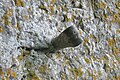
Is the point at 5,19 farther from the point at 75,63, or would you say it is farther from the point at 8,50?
the point at 75,63

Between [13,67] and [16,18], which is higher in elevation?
[16,18]

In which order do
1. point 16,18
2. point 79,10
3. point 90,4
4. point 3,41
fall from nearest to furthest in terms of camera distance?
point 3,41
point 16,18
point 79,10
point 90,4

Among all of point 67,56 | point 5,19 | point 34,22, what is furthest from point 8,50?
point 67,56

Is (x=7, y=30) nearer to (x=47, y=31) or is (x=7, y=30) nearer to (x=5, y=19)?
(x=5, y=19)

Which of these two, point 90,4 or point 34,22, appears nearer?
point 34,22

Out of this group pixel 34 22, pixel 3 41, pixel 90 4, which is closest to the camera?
pixel 3 41

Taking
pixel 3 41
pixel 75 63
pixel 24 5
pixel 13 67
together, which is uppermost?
pixel 24 5

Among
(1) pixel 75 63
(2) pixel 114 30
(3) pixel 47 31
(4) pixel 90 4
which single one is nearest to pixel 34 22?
(3) pixel 47 31
